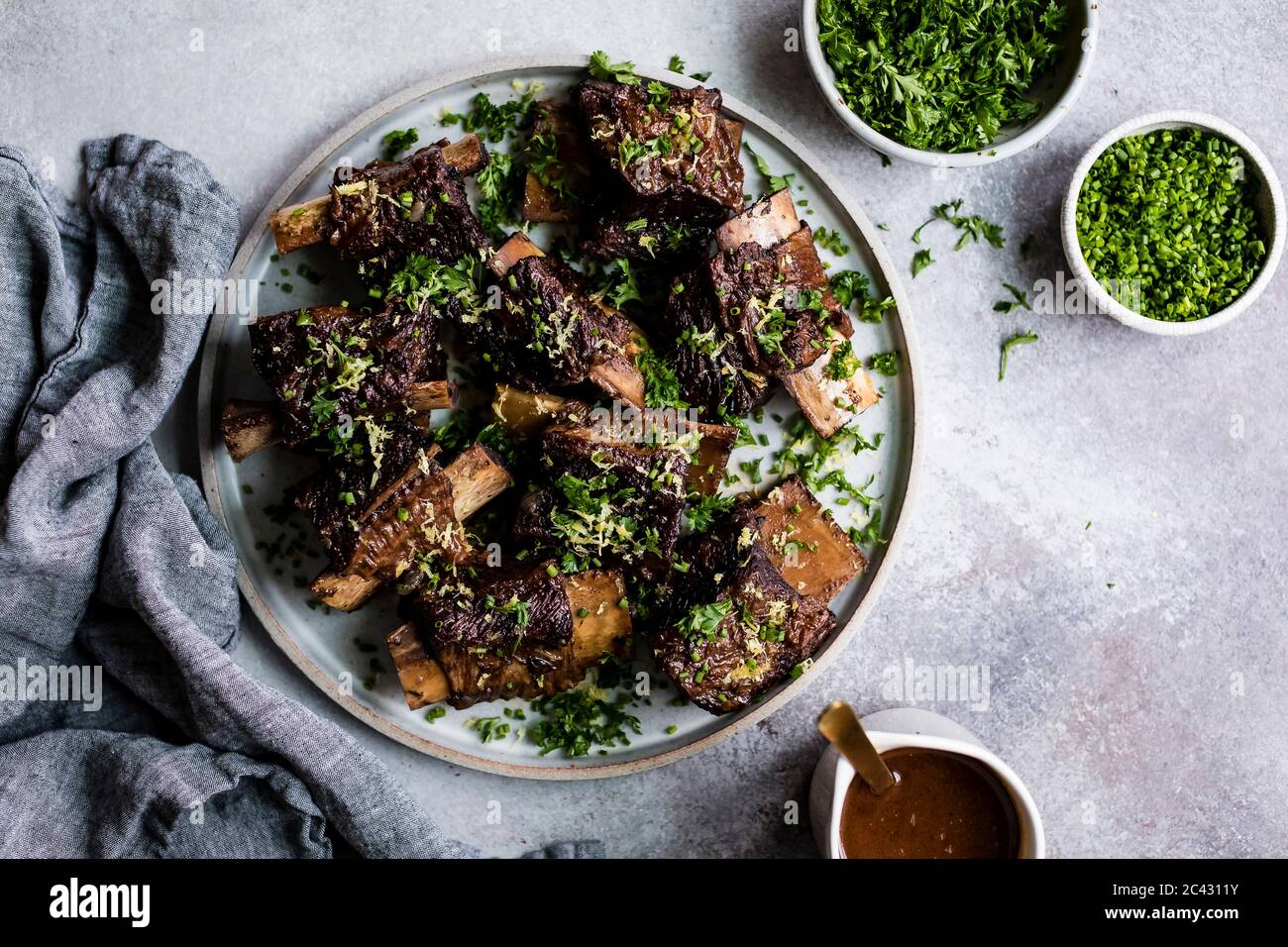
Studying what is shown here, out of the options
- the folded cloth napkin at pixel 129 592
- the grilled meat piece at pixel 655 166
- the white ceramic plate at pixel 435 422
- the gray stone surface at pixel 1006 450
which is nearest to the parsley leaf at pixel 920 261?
the gray stone surface at pixel 1006 450

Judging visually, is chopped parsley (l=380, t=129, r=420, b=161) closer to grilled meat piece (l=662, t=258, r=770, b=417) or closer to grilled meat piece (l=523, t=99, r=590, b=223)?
grilled meat piece (l=523, t=99, r=590, b=223)

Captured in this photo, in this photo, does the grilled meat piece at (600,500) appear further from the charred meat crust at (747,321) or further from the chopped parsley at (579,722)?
the chopped parsley at (579,722)

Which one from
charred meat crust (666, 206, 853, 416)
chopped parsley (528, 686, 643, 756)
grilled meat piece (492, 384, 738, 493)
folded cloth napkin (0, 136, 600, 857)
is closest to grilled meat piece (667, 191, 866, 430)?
charred meat crust (666, 206, 853, 416)

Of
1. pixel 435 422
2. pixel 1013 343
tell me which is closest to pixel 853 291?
pixel 1013 343

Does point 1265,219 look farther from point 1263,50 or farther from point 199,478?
point 199,478

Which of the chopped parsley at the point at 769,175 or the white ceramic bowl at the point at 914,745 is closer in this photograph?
the white ceramic bowl at the point at 914,745
